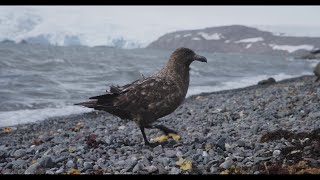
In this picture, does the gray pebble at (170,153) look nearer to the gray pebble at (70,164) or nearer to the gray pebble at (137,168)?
the gray pebble at (137,168)

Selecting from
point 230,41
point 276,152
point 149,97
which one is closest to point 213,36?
point 230,41

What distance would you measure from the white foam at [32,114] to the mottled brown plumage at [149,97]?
20.7 feet

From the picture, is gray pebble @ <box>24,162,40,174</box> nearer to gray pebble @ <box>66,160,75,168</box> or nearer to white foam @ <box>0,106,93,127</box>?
gray pebble @ <box>66,160,75,168</box>

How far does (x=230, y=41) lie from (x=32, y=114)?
487ft

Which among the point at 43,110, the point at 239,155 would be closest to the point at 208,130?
the point at 239,155

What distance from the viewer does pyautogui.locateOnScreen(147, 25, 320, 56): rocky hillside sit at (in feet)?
435

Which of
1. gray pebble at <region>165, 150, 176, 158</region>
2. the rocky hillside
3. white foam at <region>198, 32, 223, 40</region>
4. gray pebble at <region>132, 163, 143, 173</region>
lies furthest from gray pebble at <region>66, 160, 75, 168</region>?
white foam at <region>198, 32, 223, 40</region>

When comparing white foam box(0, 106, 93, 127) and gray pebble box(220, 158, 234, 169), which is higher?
gray pebble box(220, 158, 234, 169)

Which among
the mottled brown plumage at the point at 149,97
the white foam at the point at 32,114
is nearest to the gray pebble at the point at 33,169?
the mottled brown plumage at the point at 149,97

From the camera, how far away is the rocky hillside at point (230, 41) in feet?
435

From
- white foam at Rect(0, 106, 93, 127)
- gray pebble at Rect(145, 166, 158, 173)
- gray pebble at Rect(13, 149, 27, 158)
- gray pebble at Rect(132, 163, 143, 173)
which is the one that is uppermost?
gray pebble at Rect(145, 166, 158, 173)

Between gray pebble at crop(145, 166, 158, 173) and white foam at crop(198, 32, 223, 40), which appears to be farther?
white foam at crop(198, 32, 223, 40)

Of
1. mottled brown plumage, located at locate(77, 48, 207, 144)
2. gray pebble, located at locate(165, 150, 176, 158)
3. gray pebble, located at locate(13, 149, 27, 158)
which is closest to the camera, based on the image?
gray pebble, located at locate(165, 150, 176, 158)

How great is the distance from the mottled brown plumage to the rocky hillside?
122966mm
